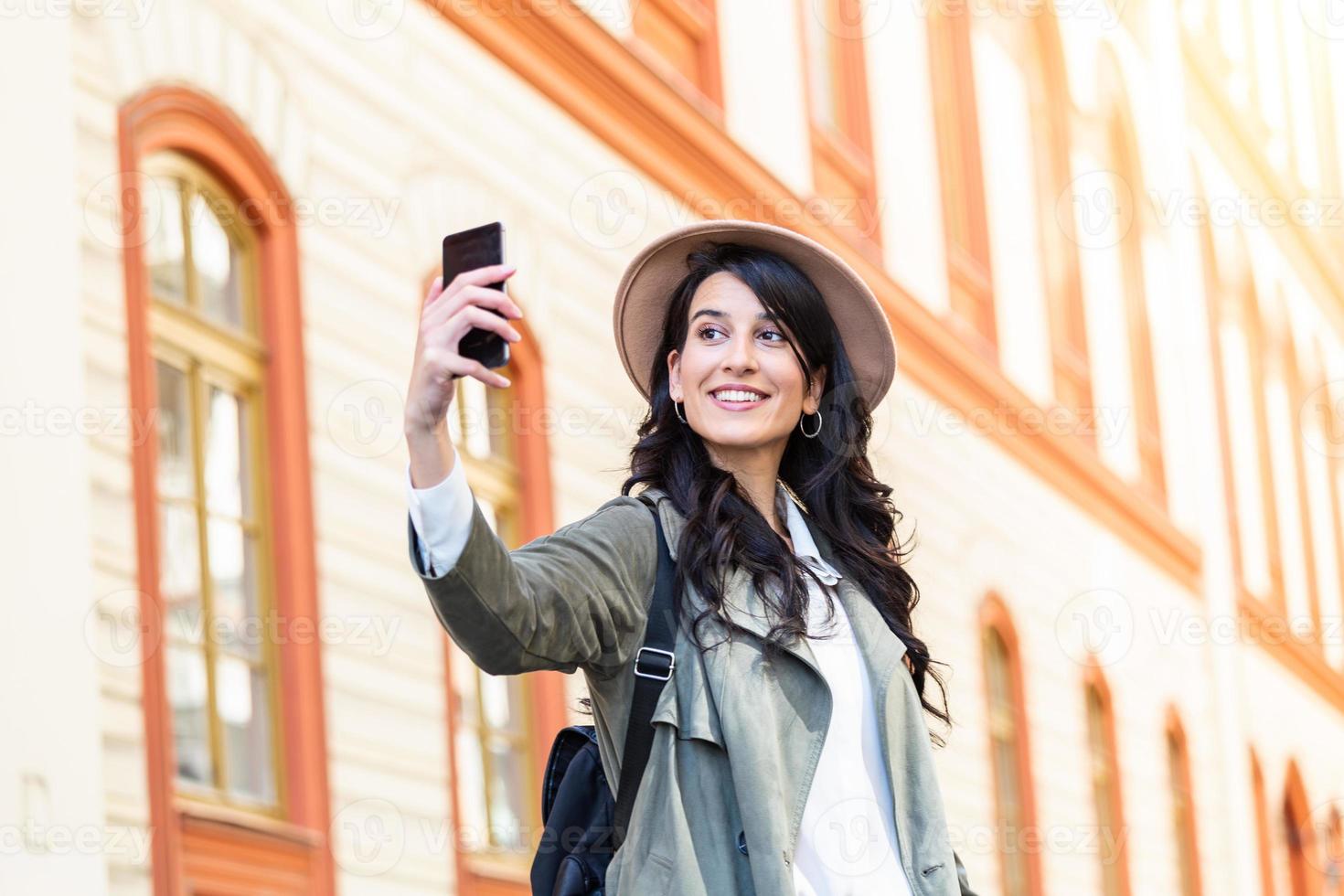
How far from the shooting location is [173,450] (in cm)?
845

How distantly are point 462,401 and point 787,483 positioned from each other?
6.17 metres

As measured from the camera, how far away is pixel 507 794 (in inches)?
412

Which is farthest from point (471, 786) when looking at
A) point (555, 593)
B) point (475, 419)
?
point (555, 593)

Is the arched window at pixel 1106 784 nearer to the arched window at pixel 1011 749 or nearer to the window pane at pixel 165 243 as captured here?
the arched window at pixel 1011 749

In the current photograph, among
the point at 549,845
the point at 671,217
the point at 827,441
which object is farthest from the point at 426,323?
the point at 671,217

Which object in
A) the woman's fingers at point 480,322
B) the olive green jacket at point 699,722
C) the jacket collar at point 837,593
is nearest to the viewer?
the woman's fingers at point 480,322

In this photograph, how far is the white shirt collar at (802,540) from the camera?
13.5 ft

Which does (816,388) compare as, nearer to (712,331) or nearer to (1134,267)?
(712,331)

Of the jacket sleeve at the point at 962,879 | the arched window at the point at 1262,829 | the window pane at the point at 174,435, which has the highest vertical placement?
the arched window at the point at 1262,829

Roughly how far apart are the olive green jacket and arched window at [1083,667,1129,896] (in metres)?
16.5

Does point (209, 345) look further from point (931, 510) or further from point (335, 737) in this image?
point (931, 510)

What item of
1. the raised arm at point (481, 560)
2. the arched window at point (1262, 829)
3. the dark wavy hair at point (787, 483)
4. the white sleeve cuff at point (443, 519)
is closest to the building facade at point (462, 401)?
the arched window at point (1262, 829)

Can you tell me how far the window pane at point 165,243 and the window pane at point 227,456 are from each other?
1.37 feet

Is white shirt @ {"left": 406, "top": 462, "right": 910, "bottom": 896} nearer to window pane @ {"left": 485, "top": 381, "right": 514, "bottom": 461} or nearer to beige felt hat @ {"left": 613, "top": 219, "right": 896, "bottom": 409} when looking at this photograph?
beige felt hat @ {"left": 613, "top": 219, "right": 896, "bottom": 409}
